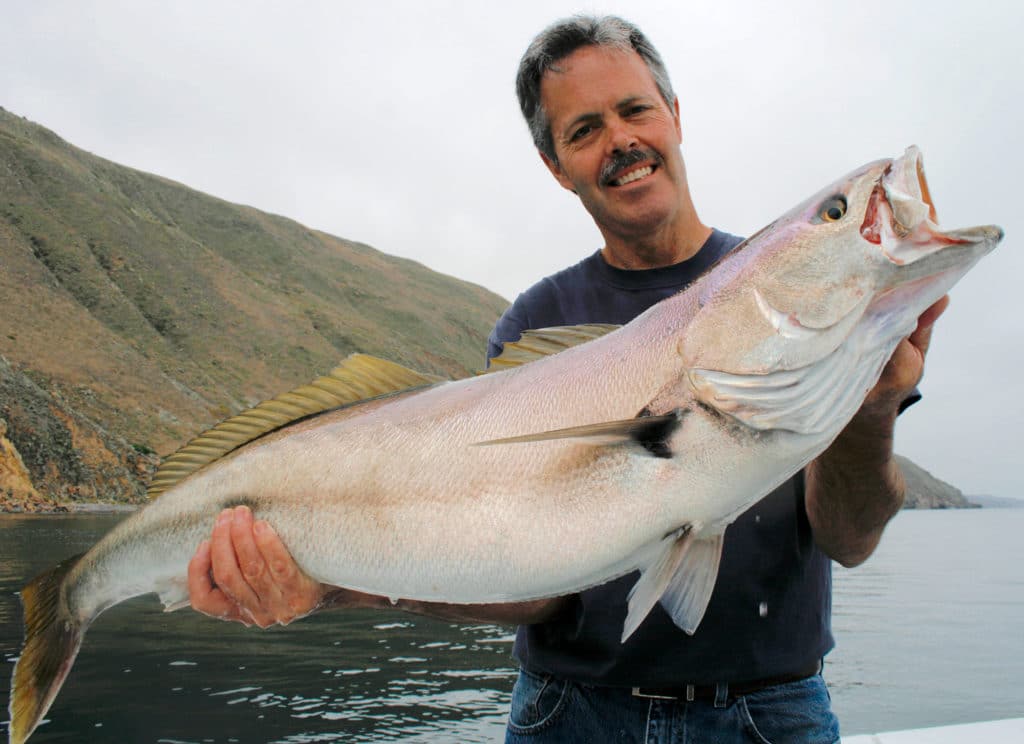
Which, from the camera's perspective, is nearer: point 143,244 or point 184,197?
point 143,244

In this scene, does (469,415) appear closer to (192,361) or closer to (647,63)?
(647,63)

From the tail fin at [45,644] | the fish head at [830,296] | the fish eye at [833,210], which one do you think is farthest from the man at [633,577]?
the tail fin at [45,644]

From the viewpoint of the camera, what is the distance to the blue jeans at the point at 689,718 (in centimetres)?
249

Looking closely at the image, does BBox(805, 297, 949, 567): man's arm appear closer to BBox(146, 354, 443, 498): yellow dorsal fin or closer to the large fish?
the large fish

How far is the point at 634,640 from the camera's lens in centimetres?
258

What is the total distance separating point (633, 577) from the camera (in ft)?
9.25

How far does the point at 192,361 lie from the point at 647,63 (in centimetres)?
6457

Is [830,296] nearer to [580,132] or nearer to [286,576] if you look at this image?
[580,132]

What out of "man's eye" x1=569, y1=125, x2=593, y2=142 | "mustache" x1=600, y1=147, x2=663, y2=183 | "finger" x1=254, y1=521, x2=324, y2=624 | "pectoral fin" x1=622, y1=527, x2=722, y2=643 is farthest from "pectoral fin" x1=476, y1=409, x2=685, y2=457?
"man's eye" x1=569, y1=125, x2=593, y2=142

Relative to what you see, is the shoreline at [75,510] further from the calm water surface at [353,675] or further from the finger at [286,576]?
the finger at [286,576]

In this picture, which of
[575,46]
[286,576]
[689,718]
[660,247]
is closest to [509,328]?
[660,247]

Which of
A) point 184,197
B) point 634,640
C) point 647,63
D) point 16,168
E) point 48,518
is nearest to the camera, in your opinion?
point 634,640

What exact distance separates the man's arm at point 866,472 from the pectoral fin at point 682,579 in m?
0.49

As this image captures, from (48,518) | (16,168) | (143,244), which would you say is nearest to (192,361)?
(143,244)
